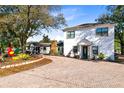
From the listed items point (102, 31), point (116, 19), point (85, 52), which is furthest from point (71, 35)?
point (116, 19)

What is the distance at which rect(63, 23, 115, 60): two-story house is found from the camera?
31.2m

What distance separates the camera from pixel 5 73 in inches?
707

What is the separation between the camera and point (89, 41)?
33250 millimetres

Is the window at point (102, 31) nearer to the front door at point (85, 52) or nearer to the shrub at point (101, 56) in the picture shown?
the shrub at point (101, 56)

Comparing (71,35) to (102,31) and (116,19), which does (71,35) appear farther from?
(116,19)

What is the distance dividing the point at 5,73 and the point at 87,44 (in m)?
17.7


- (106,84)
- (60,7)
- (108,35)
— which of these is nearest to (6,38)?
(60,7)

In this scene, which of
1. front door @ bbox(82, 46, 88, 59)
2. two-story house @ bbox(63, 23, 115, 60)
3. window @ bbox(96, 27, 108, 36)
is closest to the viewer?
two-story house @ bbox(63, 23, 115, 60)

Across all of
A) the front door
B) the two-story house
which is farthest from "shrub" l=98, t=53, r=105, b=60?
the front door

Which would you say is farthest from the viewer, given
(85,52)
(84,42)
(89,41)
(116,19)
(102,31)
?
(116,19)

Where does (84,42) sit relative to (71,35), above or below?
below

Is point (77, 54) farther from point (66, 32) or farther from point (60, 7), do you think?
point (60, 7)

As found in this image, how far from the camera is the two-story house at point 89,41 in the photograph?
3125cm

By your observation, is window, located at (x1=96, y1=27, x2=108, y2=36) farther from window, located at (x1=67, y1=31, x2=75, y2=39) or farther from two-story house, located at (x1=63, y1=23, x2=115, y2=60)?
window, located at (x1=67, y1=31, x2=75, y2=39)
